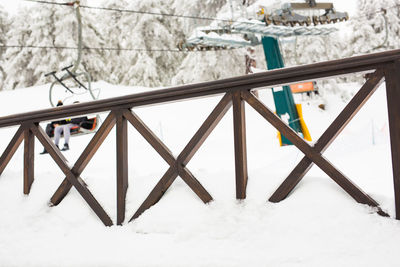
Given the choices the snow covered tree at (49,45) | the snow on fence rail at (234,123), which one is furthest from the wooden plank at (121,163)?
the snow covered tree at (49,45)

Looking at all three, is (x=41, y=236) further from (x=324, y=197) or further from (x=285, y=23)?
(x=285, y=23)

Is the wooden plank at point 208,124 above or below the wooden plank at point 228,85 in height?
below

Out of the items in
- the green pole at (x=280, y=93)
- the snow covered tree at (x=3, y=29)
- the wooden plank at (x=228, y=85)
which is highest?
the snow covered tree at (x=3, y=29)

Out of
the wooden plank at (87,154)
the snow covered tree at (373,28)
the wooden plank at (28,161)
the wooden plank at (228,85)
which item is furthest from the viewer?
the snow covered tree at (373,28)

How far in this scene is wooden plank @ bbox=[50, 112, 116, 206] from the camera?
2.87 meters

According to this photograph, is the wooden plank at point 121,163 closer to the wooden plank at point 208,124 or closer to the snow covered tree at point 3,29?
the wooden plank at point 208,124

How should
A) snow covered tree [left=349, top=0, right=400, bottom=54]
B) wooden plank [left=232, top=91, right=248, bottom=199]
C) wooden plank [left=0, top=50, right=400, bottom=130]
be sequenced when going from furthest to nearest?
snow covered tree [left=349, top=0, right=400, bottom=54] < wooden plank [left=232, top=91, right=248, bottom=199] < wooden plank [left=0, top=50, right=400, bottom=130]

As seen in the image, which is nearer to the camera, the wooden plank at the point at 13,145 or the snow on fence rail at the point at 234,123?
A: the snow on fence rail at the point at 234,123

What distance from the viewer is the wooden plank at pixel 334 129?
210 centimetres

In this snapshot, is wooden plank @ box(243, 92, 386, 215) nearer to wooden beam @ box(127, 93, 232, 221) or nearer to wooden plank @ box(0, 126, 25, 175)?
wooden beam @ box(127, 93, 232, 221)

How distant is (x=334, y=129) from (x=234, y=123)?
73 centimetres

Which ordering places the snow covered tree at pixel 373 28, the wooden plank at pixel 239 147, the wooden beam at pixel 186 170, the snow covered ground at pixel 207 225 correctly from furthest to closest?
the snow covered tree at pixel 373 28 → the wooden beam at pixel 186 170 → the wooden plank at pixel 239 147 → the snow covered ground at pixel 207 225

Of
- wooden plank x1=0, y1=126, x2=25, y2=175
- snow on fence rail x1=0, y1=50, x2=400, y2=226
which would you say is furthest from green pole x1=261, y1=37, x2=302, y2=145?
wooden plank x1=0, y1=126, x2=25, y2=175

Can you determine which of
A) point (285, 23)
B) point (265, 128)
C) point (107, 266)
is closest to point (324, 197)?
point (107, 266)
